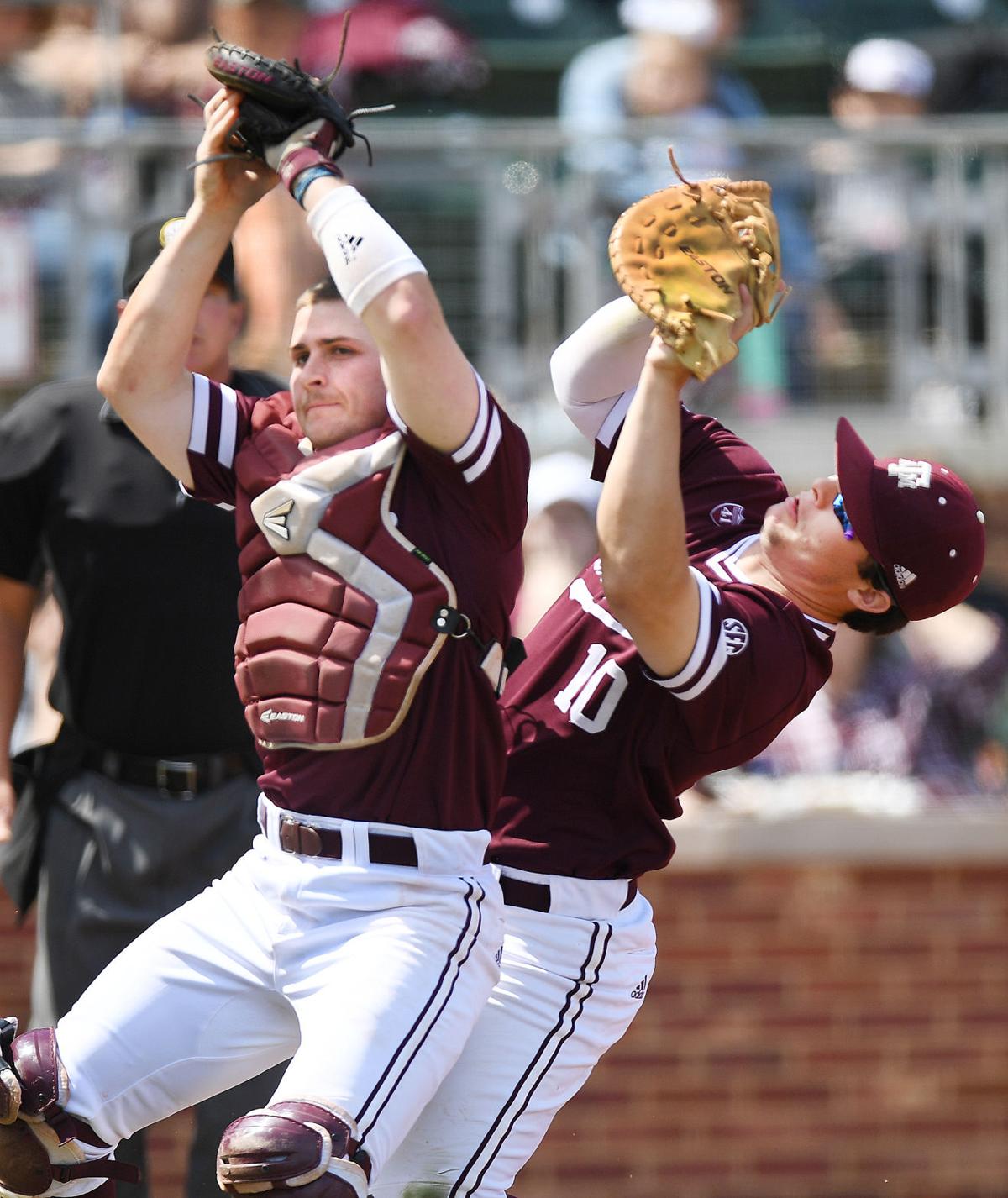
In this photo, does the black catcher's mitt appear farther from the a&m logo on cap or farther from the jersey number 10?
the a&m logo on cap

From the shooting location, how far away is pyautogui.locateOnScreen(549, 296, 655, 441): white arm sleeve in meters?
3.21

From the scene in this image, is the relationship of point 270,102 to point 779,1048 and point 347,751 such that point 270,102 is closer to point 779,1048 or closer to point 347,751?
point 347,751

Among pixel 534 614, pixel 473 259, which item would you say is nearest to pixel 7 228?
pixel 473 259

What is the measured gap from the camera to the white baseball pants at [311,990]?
265 centimetres

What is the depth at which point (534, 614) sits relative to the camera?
5.58 m

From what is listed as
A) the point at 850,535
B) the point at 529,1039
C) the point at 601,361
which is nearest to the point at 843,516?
the point at 850,535

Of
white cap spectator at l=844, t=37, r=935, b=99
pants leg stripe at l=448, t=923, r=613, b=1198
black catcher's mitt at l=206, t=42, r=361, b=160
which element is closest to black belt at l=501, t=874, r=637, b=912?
pants leg stripe at l=448, t=923, r=613, b=1198

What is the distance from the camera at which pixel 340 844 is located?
277cm

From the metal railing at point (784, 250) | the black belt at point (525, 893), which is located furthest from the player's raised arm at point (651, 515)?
the metal railing at point (784, 250)

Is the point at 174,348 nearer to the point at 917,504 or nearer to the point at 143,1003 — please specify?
the point at 143,1003

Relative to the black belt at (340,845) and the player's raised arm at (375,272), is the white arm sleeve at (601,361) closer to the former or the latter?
the player's raised arm at (375,272)

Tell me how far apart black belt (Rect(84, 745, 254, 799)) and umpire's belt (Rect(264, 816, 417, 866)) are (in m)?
1.28

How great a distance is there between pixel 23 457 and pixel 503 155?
298 centimetres

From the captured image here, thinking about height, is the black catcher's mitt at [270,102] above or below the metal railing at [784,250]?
above
